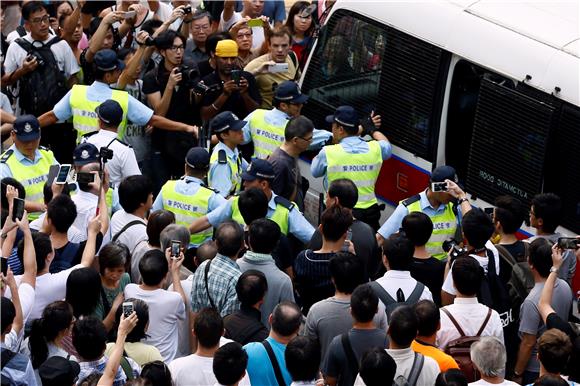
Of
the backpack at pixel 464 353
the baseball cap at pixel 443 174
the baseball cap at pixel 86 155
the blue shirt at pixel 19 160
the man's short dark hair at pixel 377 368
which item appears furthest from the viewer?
the blue shirt at pixel 19 160

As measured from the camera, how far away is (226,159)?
10305mm

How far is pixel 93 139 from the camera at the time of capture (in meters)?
10.4

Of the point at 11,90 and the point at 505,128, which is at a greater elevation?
the point at 505,128

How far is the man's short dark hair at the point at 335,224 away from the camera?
8.56 metres

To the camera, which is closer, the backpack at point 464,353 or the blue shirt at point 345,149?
the backpack at point 464,353

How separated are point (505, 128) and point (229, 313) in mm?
2927

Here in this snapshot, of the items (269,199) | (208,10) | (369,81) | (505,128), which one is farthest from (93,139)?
(208,10)

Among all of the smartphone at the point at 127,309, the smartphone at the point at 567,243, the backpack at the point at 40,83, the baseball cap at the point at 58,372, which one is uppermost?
the smartphone at the point at 127,309

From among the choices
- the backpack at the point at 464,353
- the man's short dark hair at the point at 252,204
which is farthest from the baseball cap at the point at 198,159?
the backpack at the point at 464,353

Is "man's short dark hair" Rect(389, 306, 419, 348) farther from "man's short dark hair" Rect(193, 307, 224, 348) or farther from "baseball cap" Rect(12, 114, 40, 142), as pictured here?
"baseball cap" Rect(12, 114, 40, 142)

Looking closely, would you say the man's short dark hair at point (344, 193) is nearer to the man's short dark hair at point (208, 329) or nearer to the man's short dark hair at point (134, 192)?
the man's short dark hair at point (134, 192)

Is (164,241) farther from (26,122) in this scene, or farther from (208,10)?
(208,10)

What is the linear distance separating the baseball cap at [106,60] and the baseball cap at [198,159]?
170 centimetres

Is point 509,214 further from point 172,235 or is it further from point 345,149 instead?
point 172,235
